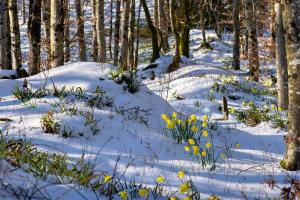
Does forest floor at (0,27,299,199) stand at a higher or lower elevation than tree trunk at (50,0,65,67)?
lower

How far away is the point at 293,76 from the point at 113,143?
2172mm

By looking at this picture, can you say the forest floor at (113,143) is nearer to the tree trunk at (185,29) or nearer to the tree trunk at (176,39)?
the tree trunk at (176,39)

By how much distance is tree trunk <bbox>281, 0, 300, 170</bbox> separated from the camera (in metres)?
4.37

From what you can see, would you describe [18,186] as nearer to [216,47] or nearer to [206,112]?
[206,112]

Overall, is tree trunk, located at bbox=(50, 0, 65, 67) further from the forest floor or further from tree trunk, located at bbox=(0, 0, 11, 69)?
tree trunk, located at bbox=(0, 0, 11, 69)

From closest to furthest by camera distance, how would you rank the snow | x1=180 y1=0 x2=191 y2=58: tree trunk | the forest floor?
the forest floor → the snow → x1=180 y1=0 x2=191 y2=58: tree trunk

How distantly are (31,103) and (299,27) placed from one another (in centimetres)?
351

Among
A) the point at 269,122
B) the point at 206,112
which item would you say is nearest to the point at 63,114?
the point at 269,122

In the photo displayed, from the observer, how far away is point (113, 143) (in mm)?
4848

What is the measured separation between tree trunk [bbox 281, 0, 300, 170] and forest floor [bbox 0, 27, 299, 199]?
24cm

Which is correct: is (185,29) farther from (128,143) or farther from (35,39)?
(128,143)

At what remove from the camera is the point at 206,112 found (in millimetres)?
9641

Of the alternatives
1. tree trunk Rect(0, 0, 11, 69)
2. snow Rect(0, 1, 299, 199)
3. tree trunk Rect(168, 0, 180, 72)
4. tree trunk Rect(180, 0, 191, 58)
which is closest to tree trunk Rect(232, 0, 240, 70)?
tree trunk Rect(180, 0, 191, 58)

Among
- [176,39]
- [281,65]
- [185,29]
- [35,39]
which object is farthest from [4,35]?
[281,65]
